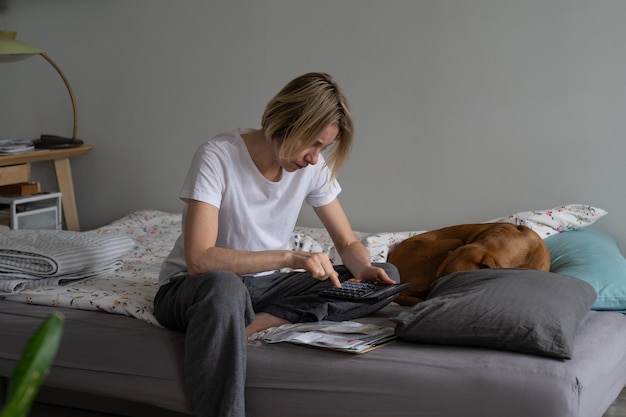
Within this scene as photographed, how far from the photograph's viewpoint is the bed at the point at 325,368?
1.63 metres

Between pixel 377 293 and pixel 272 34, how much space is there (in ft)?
5.86

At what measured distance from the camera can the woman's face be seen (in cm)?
189

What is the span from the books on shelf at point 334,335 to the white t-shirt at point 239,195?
24 cm

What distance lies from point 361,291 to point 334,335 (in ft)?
0.48

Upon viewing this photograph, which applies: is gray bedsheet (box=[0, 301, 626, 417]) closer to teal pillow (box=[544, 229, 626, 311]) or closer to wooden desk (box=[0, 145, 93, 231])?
teal pillow (box=[544, 229, 626, 311])

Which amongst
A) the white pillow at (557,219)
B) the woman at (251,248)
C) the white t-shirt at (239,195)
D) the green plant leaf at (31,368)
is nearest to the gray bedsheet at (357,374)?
the woman at (251,248)

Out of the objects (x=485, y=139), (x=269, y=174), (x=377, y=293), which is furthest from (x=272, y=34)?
(x=377, y=293)

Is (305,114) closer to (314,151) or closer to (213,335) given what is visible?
(314,151)

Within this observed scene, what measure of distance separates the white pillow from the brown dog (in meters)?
0.22

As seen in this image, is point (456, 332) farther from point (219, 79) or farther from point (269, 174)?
point (219, 79)

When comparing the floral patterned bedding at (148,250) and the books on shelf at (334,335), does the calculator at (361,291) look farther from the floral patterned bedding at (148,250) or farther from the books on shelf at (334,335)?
the floral patterned bedding at (148,250)

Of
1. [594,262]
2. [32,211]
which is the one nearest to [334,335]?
[594,262]

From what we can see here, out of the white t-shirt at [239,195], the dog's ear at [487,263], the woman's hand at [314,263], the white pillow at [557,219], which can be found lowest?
the dog's ear at [487,263]

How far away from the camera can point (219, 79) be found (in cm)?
351
